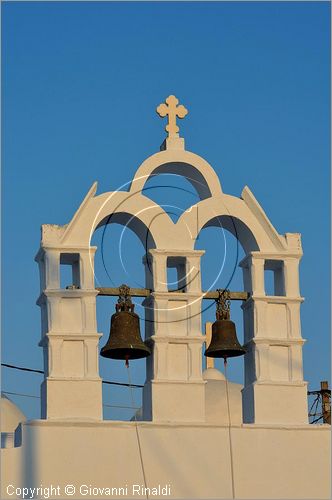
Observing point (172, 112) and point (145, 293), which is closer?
point (145, 293)

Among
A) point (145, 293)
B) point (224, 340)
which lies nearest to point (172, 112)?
point (145, 293)

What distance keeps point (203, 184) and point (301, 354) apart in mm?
2710

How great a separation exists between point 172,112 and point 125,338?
11.1 feet

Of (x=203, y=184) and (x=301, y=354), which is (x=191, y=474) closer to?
(x=301, y=354)

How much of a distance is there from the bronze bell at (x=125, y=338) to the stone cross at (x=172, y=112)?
265 cm

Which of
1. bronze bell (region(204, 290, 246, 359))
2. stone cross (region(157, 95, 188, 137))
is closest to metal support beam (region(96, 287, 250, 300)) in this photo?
bronze bell (region(204, 290, 246, 359))

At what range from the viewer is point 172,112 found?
24.5 m

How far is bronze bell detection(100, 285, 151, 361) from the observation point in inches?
914

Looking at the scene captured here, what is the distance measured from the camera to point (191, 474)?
23047 millimetres

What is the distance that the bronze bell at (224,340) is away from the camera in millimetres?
23719

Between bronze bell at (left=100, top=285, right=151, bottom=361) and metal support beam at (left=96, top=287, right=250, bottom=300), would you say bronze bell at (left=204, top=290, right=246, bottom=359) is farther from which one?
bronze bell at (left=100, top=285, right=151, bottom=361)

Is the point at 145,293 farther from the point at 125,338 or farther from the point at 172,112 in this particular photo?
the point at 172,112

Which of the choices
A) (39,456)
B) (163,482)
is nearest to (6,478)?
(39,456)

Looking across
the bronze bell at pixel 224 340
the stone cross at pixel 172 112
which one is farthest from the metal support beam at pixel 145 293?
the stone cross at pixel 172 112
